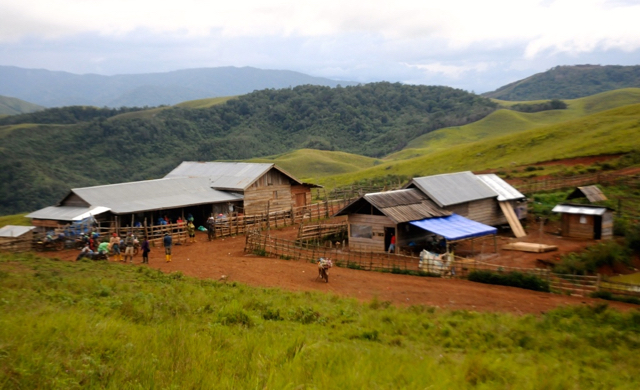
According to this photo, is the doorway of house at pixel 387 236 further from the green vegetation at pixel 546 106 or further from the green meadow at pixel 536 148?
the green vegetation at pixel 546 106

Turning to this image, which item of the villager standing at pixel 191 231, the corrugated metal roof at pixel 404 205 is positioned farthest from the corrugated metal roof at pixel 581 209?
the villager standing at pixel 191 231

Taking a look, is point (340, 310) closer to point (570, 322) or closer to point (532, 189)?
point (570, 322)

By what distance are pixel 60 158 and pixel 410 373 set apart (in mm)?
105154

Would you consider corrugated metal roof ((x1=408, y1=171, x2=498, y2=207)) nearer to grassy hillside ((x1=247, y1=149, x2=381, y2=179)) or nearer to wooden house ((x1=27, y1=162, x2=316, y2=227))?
wooden house ((x1=27, y1=162, x2=316, y2=227))

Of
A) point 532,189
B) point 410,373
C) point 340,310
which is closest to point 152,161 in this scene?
point 532,189

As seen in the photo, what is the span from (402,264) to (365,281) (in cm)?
349

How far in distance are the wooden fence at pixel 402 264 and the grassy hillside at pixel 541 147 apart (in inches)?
1273

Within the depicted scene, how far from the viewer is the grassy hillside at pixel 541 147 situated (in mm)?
52594

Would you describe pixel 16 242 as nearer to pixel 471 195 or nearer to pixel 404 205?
pixel 404 205

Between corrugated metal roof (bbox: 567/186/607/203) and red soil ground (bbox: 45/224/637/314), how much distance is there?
712cm

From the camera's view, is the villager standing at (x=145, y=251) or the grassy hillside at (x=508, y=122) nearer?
the villager standing at (x=145, y=251)

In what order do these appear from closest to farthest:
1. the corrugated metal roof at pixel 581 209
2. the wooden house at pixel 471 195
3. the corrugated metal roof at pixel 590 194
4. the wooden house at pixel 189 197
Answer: the corrugated metal roof at pixel 581 209
the wooden house at pixel 189 197
the wooden house at pixel 471 195
the corrugated metal roof at pixel 590 194

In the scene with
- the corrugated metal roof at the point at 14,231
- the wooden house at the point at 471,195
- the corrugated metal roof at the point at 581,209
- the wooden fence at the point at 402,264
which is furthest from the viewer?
the wooden house at the point at 471,195

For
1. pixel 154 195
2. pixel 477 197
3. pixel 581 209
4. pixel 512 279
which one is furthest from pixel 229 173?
pixel 512 279
